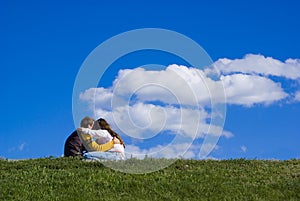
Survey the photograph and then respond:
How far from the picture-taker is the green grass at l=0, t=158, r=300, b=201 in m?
13.0

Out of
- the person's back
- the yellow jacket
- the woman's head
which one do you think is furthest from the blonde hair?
the person's back

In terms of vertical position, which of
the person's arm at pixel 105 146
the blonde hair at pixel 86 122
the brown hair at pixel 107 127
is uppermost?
the brown hair at pixel 107 127

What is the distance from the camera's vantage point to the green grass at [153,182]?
12977 millimetres

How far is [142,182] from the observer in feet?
44.8

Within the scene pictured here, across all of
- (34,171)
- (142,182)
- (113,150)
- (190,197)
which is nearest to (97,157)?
(113,150)

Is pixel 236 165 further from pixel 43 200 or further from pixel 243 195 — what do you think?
pixel 43 200

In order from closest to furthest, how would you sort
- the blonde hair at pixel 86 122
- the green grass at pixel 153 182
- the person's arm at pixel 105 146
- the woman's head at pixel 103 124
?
the green grass at pixel 153 182 < the blonde hair at pixel 86 122 < the woman's head at pixel 103 124 < the person's arm at pixel 105 146

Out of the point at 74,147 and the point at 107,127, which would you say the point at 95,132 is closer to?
the point at 107,127

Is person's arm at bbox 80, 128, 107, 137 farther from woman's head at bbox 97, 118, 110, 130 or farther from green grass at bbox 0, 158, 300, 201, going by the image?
green grass at bbox 0, 158, 300, 201

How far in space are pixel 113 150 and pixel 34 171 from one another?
2.31 meters

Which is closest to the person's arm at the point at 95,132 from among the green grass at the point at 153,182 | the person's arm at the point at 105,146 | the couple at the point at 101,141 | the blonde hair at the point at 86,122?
the couple at the point at 101,141

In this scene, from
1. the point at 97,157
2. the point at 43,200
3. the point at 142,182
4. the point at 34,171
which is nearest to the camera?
the point at 43,200

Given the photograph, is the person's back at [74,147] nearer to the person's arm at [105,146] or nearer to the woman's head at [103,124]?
the person's arm at [105,146]

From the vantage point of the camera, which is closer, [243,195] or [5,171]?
[243,195]
